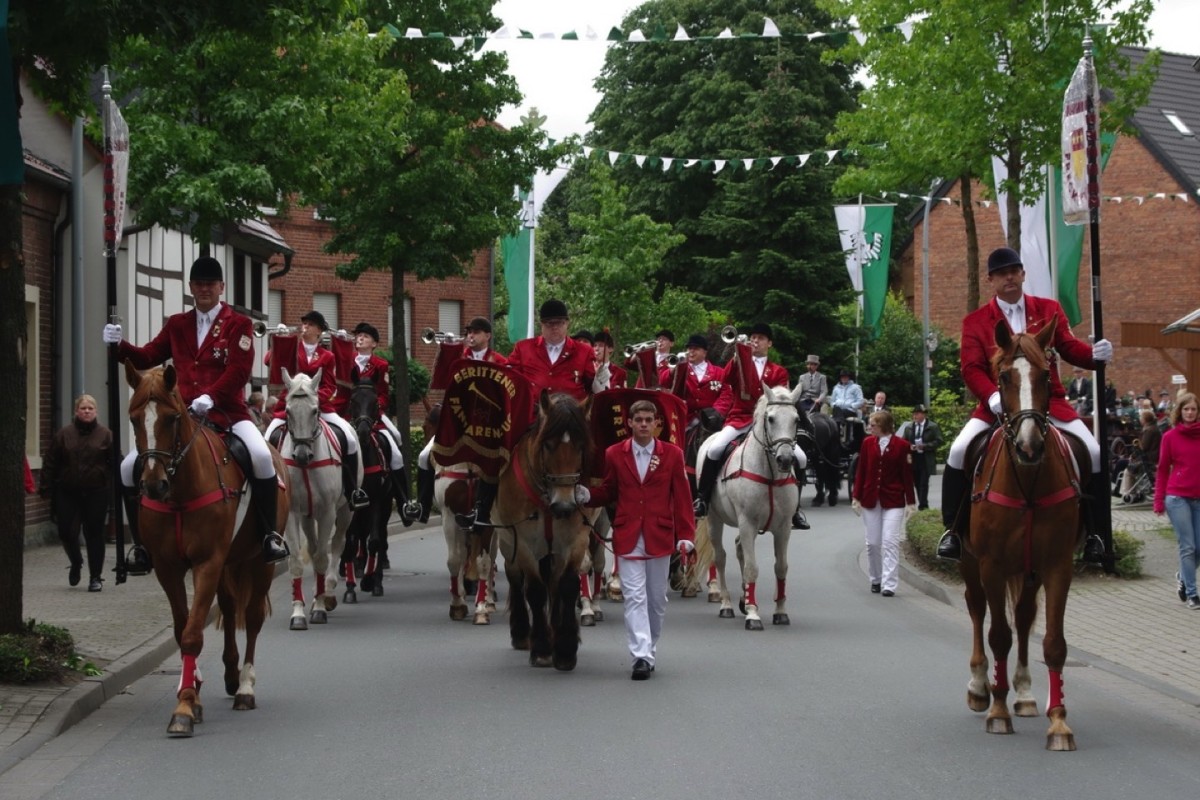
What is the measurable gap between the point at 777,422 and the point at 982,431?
521 cm

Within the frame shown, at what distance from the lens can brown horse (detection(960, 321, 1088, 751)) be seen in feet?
31.1

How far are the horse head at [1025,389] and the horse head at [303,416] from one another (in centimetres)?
765

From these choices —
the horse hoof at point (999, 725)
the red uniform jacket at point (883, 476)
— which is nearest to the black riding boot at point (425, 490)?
the red uniform jacket at point (883, 476)

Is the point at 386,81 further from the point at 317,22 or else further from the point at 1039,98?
the point at 317,22

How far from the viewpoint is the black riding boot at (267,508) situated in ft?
36.0

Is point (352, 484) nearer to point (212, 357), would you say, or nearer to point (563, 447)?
point (563, 447)

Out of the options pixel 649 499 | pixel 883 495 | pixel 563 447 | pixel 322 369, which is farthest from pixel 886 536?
pixel 563 447

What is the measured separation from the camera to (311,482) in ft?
52.1

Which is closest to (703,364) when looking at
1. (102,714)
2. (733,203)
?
(102,714)

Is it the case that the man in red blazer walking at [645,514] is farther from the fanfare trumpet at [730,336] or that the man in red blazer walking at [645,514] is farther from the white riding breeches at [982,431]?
the fanfare trumpet at [730,336]

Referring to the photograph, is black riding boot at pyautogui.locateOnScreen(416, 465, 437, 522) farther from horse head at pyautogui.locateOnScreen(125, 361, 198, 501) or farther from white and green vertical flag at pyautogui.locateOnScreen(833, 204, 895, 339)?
white and green vertical flag at pyautogui.locateOnScreen(833, 204, 895, 339)

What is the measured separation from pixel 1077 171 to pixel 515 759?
24.9 ft

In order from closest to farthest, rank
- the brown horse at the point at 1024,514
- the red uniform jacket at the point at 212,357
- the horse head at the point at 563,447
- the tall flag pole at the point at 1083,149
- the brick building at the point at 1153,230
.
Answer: the brown horse at the point at 1024,514
the red uniform jacket at the point at 212,357
the horse head at the point at 563,447
the tall flag pole at the point at 1083,149
the brick building at the point at 1153,230

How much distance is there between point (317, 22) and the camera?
13.2 m
